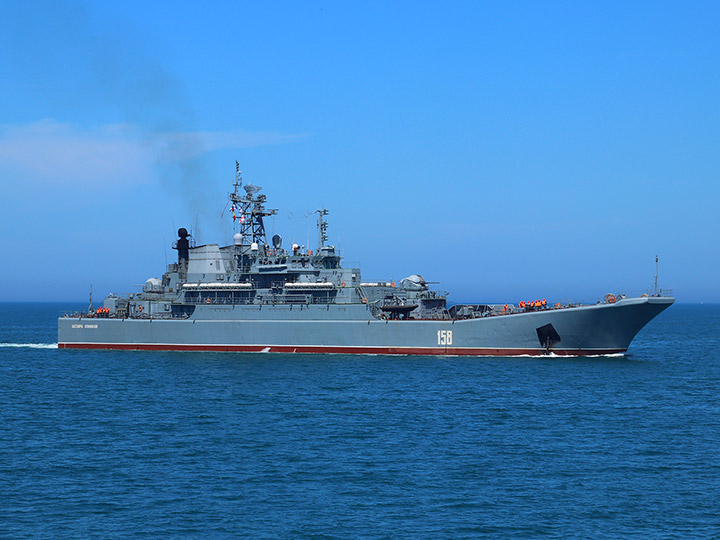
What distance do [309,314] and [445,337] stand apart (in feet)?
30.0

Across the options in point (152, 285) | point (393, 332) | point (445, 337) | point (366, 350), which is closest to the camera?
point (445, 337)

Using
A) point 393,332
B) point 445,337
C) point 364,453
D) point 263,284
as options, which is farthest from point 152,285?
point 364,453

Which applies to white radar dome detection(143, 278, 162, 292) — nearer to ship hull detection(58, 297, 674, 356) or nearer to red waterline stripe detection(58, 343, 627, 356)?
ship hull detection(58, 297, 674, 356)

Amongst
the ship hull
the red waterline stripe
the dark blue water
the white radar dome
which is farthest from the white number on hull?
the white radar dome

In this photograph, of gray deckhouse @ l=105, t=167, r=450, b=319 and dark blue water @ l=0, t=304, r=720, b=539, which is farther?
gray deckhouse @ l=105, t=167, r=450, b=319

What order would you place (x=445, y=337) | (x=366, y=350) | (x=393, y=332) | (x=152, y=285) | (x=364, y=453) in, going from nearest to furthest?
(x=364, y=453)
(x=445, y=337)
(x=393, y=332)
(x=366, y=350)
(x=152, y=285)

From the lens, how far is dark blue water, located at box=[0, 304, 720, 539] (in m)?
19.3

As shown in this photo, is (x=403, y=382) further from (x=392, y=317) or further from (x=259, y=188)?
(x=259, y=188)

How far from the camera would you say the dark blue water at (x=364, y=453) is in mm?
19312

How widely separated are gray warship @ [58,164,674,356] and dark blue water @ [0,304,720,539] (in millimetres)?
3899

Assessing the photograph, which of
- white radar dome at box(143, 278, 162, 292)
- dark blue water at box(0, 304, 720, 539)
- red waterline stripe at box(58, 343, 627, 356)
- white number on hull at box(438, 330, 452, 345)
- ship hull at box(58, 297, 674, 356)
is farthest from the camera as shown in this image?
white radar dome at box(143, 278, 162, 292)

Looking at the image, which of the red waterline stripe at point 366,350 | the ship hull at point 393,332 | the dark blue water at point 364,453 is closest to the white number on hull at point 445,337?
the ship hull at point 393,332

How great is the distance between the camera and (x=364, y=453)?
25.6 metres

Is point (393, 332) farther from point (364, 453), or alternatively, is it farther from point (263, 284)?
point (364, 453)
